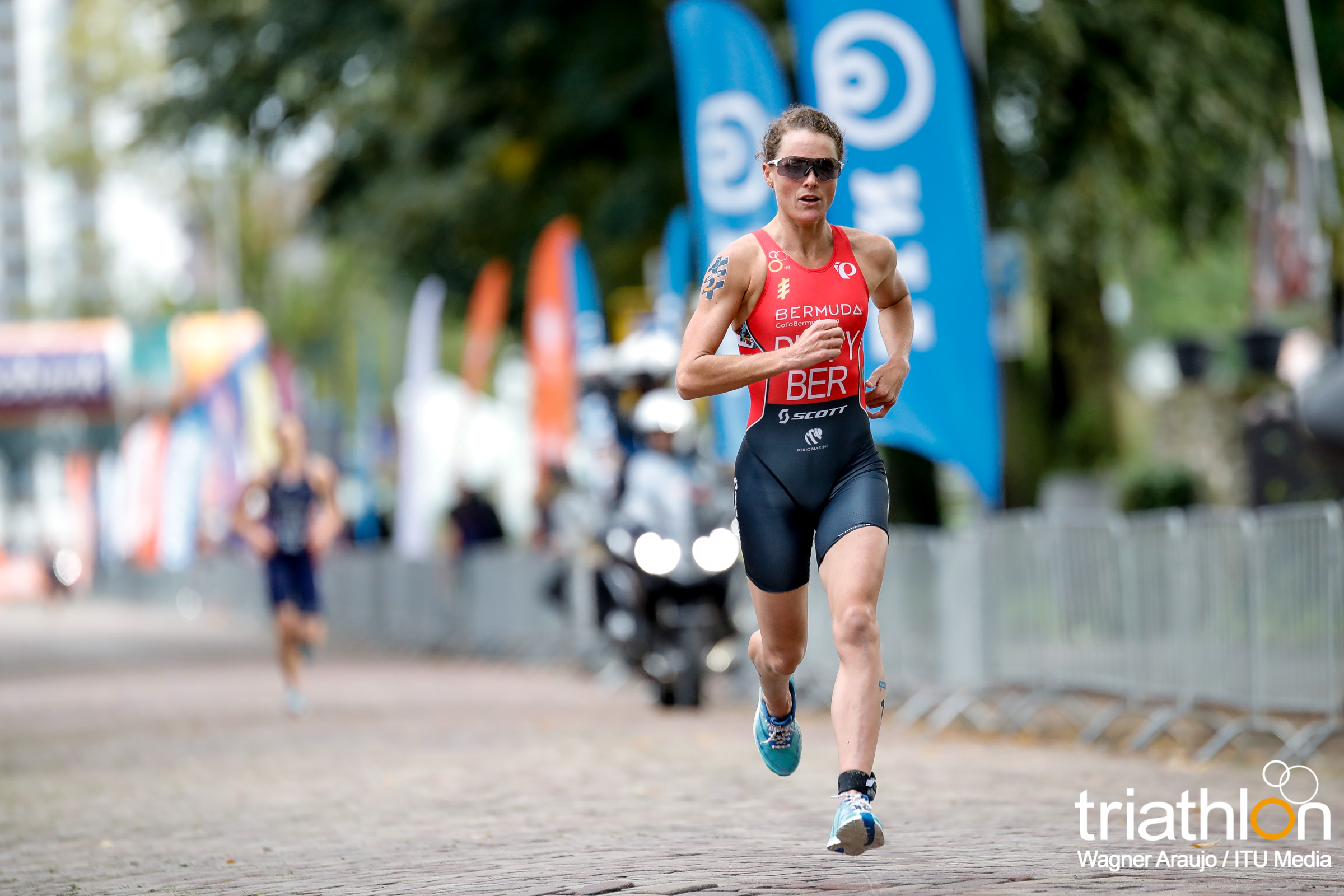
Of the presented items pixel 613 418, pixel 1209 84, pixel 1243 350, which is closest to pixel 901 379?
pixel 613 418

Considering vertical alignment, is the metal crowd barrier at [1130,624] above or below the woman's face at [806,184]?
below

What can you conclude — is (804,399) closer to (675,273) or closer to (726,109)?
(726,109)

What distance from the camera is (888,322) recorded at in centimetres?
709

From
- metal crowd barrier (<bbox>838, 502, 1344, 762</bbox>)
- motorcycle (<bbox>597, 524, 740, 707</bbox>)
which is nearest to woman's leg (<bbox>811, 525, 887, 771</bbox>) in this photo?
metal crowd barrier (<bbox>838, 502, 1344, 762</bbox>)

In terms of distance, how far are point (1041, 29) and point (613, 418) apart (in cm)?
543

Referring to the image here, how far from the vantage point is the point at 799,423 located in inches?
267

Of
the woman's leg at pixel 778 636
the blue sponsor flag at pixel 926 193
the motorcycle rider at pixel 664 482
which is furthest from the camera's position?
the motorcycle rider at pixel 664 482

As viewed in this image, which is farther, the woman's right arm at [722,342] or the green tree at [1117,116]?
the green tree at [1117,116]

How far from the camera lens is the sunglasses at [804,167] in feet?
21.9

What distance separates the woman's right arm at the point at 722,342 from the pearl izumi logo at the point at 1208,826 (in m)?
1.76

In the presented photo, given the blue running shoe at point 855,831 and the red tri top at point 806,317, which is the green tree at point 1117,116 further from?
the blue running shoe at point 855,831

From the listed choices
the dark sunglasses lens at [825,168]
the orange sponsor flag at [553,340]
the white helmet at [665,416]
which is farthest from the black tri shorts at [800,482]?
the orange sponsor flag at [553,340]

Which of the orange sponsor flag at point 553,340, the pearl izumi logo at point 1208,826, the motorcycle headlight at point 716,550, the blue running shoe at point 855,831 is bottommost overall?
the pearl izumi logo at point 1208,826

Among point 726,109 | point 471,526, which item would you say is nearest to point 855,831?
point 726,109
